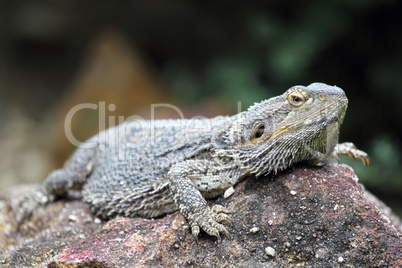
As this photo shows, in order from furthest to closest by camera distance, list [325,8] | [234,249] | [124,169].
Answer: [325,8], [124,169], [234,249]

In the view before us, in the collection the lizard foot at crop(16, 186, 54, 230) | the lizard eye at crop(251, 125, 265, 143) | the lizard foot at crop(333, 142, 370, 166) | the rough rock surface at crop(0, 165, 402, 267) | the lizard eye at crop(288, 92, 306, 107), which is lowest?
the lizard foot at crop(16, 186, 54, 230)

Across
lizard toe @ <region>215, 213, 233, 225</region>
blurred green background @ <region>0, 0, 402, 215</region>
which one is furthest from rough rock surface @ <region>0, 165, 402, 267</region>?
blurred green background @ <region>0, 0, 402, 215</region>

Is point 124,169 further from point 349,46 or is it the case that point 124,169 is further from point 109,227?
point 349,46

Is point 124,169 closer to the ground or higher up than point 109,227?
higher up

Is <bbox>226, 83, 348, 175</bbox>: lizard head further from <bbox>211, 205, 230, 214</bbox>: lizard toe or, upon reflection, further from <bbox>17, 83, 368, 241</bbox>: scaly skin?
<bbox>211, 205, 230, 214</bbox>: lizard toe

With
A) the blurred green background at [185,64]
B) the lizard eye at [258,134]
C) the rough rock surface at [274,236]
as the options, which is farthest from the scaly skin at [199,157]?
the blurred green background at [185,64]

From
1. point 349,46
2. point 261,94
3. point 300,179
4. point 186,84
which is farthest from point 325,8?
point 300,179

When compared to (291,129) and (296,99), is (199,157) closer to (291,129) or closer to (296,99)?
(291,129)
